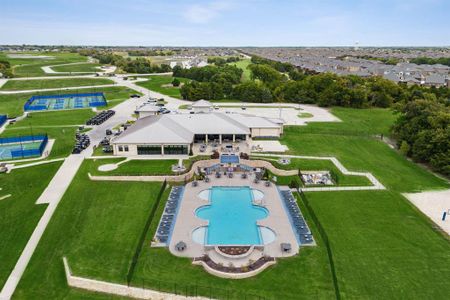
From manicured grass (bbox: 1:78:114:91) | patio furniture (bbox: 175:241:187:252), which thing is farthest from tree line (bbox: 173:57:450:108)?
patio furniture (bbox: 175:241:187:252)

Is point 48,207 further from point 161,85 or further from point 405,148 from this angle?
point 161,85

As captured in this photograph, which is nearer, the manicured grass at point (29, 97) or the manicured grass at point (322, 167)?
the manicured grass at point (322, 167)

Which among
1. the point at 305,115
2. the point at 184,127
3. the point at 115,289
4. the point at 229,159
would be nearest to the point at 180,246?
the point at 115,289

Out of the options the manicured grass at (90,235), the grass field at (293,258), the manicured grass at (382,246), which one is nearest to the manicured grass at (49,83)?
the grass field at (293,258)

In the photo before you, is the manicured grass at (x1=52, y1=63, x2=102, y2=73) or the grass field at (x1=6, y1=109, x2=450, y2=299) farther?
the manicured grass at (x1=52, y1=63, x2=102, y2=73)

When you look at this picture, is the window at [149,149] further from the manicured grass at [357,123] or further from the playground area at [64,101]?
the playground area at [64,101]

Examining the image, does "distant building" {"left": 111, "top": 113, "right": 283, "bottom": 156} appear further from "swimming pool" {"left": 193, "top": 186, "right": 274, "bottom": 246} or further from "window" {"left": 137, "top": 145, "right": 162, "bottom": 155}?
"swimming pool" {"left": 193, "top": 186, "right": 274, "bottom": 246}
